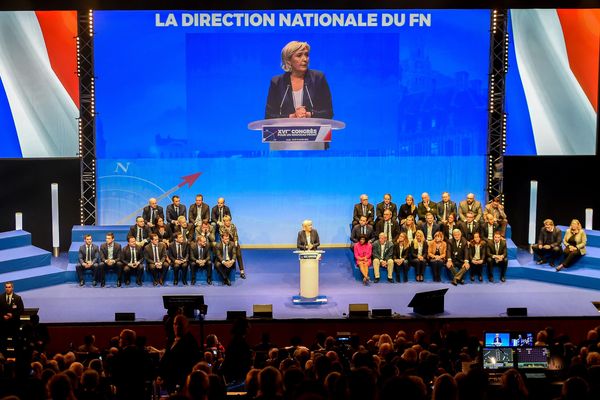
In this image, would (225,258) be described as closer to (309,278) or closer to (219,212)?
(219,212)

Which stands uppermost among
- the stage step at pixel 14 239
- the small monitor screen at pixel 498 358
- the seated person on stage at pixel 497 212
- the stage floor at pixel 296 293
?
the seated person on stage at pixel 497 212

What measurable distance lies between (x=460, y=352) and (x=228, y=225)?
6683 mm

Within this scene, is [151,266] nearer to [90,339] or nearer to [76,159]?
[76,159]

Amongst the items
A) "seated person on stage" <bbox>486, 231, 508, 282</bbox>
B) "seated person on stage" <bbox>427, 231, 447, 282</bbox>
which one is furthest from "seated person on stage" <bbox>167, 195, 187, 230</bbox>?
"seated person on stage" <bbox>486, 231, 508, 282</bbox>

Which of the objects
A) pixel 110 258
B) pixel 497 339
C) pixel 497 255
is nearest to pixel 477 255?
pixel 497 255

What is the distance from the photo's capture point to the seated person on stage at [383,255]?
1429 centimetres

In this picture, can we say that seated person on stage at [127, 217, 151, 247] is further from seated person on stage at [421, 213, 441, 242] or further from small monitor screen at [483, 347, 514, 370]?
small monitor screen at [483, 347, 514, 370]

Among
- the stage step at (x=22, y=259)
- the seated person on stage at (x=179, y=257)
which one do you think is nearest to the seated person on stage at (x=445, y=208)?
the seated person on stage at (x=179, y=257)

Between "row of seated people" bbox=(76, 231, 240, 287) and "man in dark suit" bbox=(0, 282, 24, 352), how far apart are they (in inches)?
97.1

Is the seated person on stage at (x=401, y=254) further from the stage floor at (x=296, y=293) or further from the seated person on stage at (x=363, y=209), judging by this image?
the seated person on stage at (x=363, y=209)

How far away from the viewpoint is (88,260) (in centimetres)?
1423

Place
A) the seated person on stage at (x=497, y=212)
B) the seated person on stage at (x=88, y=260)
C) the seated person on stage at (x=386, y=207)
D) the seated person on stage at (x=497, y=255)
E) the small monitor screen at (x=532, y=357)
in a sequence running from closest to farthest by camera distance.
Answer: the small monitor screen at (x=532, y=357), the seated person on stage at (x=88, y=260), the seated person on stage at (x=497, y=255), the seated person on stage at (x=497, y=212), the seated person on stage at (x=386, y=207)

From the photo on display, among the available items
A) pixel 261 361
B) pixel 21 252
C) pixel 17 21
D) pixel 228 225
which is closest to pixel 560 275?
pixel 228 225

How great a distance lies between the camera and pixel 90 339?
8938mm
